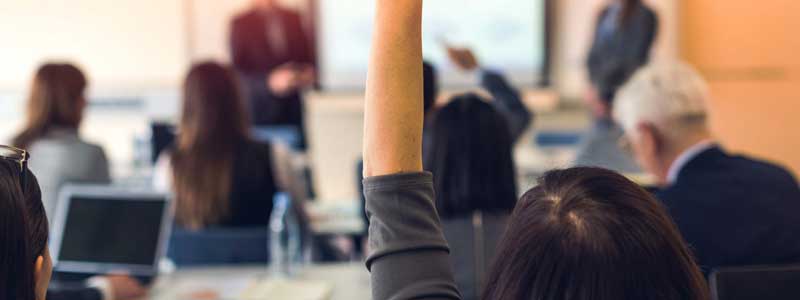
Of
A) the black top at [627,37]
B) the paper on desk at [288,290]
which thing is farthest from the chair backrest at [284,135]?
the paper on desk at [288,290]

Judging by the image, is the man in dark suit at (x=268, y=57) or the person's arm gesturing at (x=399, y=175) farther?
the man in dark suit at (x=268, y=57)

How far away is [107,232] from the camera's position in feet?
9.46

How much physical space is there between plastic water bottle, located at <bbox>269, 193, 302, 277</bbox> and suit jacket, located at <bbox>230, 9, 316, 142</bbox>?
110 inches

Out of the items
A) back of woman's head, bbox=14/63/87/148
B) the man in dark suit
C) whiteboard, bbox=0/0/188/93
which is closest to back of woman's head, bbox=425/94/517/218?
back of woman's head, bbox=14/63/87/148

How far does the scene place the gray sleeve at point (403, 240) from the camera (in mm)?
1047

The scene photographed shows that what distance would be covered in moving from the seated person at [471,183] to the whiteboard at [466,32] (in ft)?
14.7

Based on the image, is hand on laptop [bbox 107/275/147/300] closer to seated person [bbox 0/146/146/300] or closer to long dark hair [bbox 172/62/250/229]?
long dark hair [bbox 172/62/250/229]

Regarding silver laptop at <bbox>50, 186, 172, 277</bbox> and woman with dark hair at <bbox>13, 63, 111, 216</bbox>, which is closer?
silver laptop at <bbox>50, 186, 172, 277</bbox>

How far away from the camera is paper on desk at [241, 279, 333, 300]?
288cm

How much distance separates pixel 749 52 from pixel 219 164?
4878 mm

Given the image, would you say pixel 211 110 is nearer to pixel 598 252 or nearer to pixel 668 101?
pixel 668 101

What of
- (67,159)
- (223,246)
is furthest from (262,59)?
(223,246)

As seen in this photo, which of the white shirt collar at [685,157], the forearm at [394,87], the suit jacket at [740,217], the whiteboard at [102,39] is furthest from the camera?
the whiteboard at [102,39]

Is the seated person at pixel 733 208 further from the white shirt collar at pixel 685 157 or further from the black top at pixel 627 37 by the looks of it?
the black top at pixel 627 37
